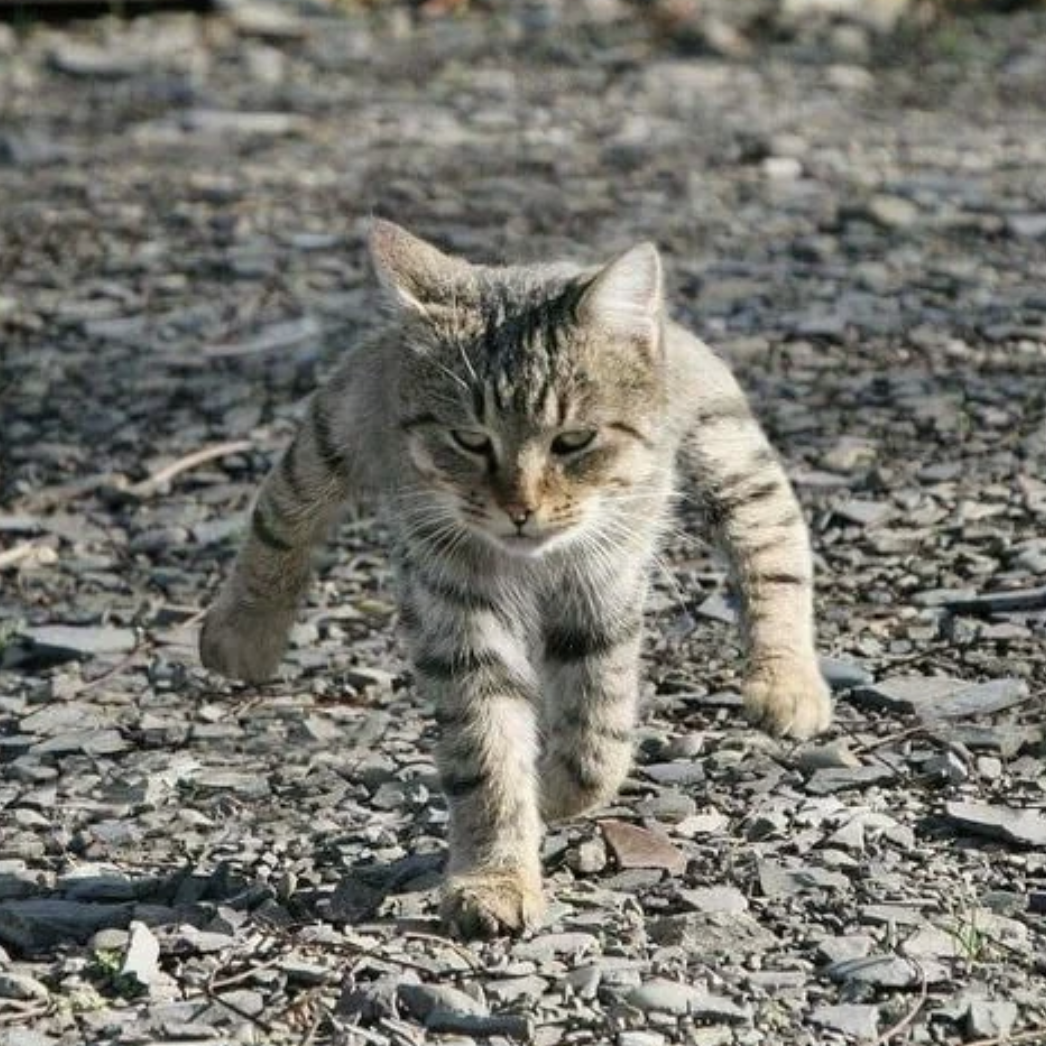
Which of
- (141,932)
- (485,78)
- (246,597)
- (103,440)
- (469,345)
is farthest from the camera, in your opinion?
(485,78)

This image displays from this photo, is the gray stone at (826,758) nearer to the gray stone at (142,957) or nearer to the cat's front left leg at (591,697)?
the cat's front left leg at (591,697)

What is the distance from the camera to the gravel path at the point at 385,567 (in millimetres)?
5125

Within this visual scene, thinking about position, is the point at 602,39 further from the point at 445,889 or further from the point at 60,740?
the point at 445,889

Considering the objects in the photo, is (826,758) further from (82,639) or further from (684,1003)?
(82,639)

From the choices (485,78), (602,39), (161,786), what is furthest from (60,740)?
(602,39)

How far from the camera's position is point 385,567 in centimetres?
778

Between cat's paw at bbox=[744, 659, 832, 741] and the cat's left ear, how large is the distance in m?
0.91

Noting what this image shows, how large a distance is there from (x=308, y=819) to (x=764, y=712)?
1.08 meters

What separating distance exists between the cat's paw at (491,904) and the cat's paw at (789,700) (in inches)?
42.2

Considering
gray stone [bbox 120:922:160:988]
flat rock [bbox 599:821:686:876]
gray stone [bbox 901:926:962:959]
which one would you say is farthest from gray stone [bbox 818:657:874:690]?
gray stone [bbox 120:922:160:988]

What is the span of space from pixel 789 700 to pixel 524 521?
0.98 m

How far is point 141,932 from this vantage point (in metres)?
5.23

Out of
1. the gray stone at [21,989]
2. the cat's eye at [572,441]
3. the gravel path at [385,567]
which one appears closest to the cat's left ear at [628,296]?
the cat's eye at [572,441]

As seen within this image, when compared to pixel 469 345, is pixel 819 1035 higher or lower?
lower
